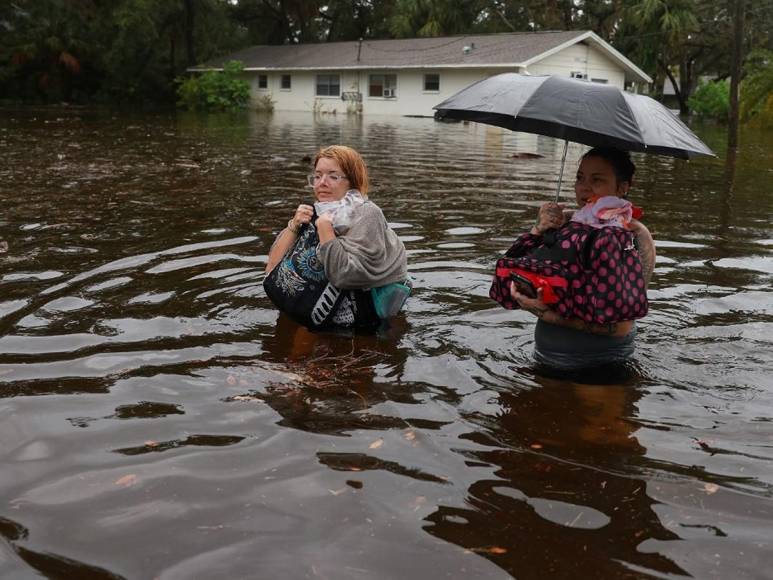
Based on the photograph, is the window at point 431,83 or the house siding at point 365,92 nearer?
the house siding at point 365,92

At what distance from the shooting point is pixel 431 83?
128ft

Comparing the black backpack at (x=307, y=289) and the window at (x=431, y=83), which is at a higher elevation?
the window at (x=431, y=83)

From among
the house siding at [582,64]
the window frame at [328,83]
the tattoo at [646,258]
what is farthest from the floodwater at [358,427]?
the window frame at [328,83]

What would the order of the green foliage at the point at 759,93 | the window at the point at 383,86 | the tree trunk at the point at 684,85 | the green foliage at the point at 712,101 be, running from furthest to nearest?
1. the tree trunk at the point at 684,85
2. the green foliage at the point at 712,101
3. the window at the point at 383,86
4. the green foliage at the point at 759,93

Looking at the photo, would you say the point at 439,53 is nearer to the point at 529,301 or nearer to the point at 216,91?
the point at 216,91

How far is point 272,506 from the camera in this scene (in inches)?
119

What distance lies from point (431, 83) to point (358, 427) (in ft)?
122

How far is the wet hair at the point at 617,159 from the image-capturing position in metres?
4.00

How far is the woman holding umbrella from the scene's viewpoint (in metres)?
3.90

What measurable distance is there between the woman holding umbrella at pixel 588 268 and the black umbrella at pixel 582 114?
179 mm

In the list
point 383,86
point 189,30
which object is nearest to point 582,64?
point 383,86

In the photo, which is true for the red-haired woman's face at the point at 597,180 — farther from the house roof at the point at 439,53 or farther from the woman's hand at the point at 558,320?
the house roof at the point at 439,53

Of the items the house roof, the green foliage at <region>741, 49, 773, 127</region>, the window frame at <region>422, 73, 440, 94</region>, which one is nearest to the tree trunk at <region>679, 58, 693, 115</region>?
the house roof

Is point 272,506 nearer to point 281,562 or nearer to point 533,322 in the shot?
point 281,562
